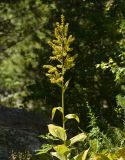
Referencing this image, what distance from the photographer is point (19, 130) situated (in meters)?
9.11

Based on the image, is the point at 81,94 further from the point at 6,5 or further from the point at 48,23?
the point at 6,5

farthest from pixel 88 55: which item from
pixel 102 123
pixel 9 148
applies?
pixel 9 148

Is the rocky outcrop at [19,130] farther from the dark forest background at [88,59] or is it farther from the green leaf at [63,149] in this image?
the green leaf at [63,149]

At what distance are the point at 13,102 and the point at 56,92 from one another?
5135 mm

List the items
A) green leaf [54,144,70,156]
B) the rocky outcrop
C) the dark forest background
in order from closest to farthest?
green leaf [54,144,70,156], the rocky outcrop, the dark forest background

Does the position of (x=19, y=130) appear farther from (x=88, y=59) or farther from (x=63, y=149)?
(x=63, y=149)

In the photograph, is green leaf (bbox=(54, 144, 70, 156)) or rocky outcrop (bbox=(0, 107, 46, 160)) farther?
rocky outcrop (bbox=(0, 107, 46, 160))

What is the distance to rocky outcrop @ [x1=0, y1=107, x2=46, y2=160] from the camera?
8.20 m

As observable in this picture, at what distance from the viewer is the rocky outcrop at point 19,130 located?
26.9 ft

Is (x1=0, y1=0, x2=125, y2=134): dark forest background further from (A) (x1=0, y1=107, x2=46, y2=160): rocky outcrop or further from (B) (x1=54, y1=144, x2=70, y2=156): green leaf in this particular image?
(B) (x1=54, y1=144, x2=70, y2=156): green leaf

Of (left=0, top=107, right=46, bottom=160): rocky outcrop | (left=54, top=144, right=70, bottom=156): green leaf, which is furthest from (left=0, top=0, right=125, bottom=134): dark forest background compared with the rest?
(left=54, top=144, right=70, bottom=156): green leaf

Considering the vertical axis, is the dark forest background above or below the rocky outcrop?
above

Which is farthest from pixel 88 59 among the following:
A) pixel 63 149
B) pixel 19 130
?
pixel 63 149

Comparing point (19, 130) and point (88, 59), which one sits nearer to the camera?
point (19, 130)
